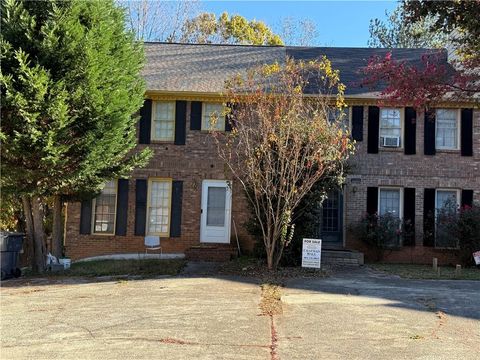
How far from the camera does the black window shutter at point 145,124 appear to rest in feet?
53.7

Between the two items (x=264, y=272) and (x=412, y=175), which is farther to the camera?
(x=412, y=175)

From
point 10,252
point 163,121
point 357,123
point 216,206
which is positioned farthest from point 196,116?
point 10,252

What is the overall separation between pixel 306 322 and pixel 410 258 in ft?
31.3

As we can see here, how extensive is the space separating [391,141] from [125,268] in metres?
8.82

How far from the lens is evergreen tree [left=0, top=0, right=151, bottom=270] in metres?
11.1

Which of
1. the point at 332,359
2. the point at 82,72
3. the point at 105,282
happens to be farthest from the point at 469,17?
the point at 105,282

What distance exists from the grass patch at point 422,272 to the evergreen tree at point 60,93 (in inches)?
297

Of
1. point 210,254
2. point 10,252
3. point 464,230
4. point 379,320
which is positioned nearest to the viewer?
point 379,320

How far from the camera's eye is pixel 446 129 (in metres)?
16.4

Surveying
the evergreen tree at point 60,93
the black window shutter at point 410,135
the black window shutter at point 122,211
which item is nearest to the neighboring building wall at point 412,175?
the black window shutter at point 410,135

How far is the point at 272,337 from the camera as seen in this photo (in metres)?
6.54

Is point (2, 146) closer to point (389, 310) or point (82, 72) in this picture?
point (82, 72)

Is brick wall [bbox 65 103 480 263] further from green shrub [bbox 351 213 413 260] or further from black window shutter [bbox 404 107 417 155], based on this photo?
green shrub [bbox 351 213 413 260]

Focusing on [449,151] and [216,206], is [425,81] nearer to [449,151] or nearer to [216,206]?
[449,151]
